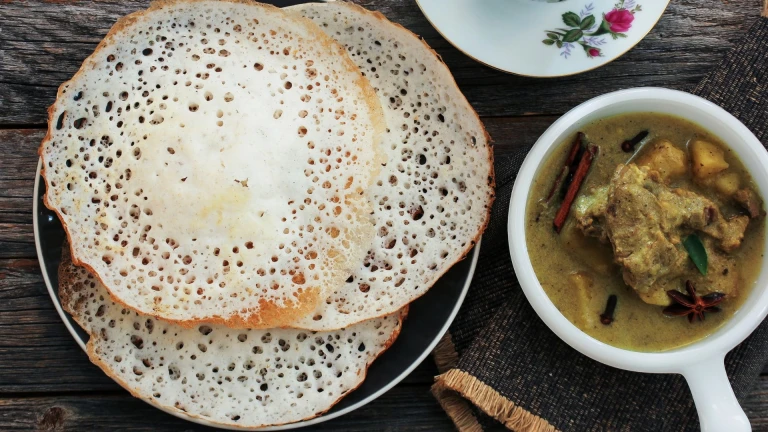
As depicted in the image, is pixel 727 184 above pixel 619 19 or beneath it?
beneath

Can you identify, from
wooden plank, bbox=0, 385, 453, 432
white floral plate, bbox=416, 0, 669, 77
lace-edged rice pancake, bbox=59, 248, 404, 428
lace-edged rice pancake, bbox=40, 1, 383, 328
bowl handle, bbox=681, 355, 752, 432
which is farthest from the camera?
wooden plank, bbox=0, 385, 453, 432

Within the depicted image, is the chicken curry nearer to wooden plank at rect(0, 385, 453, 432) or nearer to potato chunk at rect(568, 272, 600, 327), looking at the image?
potato chunk at rect(568, 272, 600, 327)

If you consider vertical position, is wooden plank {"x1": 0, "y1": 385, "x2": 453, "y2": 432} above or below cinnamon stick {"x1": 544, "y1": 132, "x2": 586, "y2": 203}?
below

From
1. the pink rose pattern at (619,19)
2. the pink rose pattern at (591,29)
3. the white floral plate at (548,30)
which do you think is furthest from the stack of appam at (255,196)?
the pink rose pattern at (619,19)

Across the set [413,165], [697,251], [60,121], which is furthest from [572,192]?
[60,121]

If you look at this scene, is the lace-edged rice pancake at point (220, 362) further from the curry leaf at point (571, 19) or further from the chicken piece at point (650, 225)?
the curry leaf at point (571, 19)

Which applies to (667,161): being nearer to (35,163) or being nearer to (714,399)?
(714,399)

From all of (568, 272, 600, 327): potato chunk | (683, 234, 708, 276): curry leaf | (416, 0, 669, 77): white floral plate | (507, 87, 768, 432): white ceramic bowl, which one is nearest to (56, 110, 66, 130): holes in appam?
(416, 0, 669, 77): white floral plate
